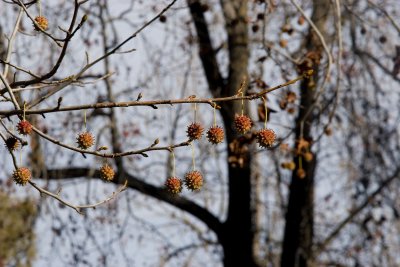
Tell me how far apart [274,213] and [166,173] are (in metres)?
2.64

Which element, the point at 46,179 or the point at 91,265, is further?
the point at 91,265

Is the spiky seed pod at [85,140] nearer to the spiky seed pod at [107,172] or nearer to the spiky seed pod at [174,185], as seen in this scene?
the spiky seed pod at [107,172]

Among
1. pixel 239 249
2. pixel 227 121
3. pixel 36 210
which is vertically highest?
pixel 227 121

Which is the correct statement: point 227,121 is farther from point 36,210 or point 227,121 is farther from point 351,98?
point 36,210

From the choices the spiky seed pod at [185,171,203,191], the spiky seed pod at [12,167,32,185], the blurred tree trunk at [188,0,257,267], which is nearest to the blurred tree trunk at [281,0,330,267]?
the blurred tree trunk at [188,0,257,267]

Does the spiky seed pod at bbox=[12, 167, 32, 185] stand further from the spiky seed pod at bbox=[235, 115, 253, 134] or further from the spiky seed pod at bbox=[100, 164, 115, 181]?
the spiky seed pod at bbox=[235, 115, 253, 134]

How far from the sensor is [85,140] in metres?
2.90

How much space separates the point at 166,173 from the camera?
9156 millimetres

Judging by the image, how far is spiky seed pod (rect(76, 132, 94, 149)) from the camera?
114 inches

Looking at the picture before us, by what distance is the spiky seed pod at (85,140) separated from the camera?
9.50 ft

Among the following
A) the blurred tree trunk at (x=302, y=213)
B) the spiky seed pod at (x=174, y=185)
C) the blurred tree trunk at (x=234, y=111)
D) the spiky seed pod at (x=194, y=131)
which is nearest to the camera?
the spiky seed pod at (x=194, y=131)

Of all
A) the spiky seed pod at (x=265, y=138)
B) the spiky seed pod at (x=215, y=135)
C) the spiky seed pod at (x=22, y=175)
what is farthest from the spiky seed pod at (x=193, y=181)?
the spiky seed pod at (x=22, y=175)

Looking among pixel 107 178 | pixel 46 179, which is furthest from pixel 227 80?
pixel 107 178

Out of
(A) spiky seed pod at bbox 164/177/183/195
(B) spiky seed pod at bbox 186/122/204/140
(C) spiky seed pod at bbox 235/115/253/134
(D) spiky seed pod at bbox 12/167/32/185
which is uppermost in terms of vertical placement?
(C) spiky seed pod at bbox 235/115/253/134
